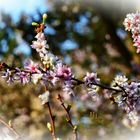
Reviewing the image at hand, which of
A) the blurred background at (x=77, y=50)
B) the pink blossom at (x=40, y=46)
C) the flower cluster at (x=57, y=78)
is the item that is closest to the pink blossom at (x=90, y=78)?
the flower cluster at (x=57, y=78)

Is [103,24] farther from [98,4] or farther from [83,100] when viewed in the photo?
[83,100]

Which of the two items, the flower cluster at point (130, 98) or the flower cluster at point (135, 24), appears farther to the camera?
the flower cluster at point (135, 24)

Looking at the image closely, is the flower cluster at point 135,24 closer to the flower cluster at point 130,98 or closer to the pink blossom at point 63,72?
the flower cluster at point 130,98

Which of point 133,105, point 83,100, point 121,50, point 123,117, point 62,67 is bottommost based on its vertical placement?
Result: point 133,105

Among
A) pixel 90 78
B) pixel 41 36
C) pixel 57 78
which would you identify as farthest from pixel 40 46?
pixel 90 78

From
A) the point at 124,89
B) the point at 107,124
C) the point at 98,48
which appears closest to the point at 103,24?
the point at 98,48

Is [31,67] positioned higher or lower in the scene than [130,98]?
higher

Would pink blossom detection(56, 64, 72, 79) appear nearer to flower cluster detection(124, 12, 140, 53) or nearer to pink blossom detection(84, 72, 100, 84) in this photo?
pink blossom detection(84, 72, 100, 84)

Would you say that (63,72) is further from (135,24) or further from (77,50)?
(77,50)
